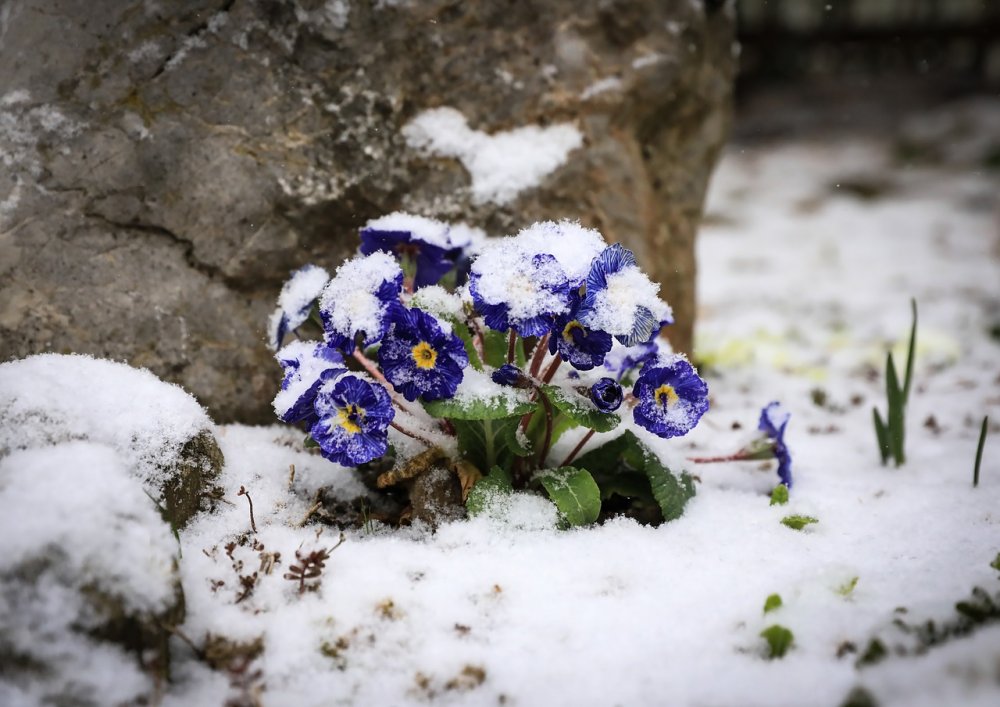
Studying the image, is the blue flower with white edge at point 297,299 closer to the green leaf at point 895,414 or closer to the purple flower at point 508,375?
the purple flower at point 508,375

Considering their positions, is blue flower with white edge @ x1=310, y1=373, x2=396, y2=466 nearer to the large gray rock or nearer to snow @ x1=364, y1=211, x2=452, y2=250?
snow @ x1=364, y1=211, x2=452, y2=250

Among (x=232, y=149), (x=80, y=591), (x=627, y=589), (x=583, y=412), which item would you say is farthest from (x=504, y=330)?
(x=232, y=149)

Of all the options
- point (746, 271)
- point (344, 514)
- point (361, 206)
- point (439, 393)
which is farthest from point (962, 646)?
point (746, 271)

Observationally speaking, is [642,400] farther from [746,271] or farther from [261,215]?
[746,271]

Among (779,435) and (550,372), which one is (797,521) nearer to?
(779,435)

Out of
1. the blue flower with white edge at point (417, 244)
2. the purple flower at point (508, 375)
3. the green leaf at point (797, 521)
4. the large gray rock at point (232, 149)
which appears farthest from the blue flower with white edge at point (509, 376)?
the large gray rock at point (232, 149)

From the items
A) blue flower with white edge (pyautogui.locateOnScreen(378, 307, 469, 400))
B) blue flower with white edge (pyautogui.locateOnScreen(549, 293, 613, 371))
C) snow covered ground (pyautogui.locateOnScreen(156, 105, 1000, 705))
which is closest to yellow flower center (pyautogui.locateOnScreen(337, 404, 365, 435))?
blue flower with white edge (pyautogui.locateOnScreen(378, 307, 469, 400))

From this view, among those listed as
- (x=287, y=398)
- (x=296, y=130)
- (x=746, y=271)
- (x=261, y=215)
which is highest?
(x=296, y=130)
